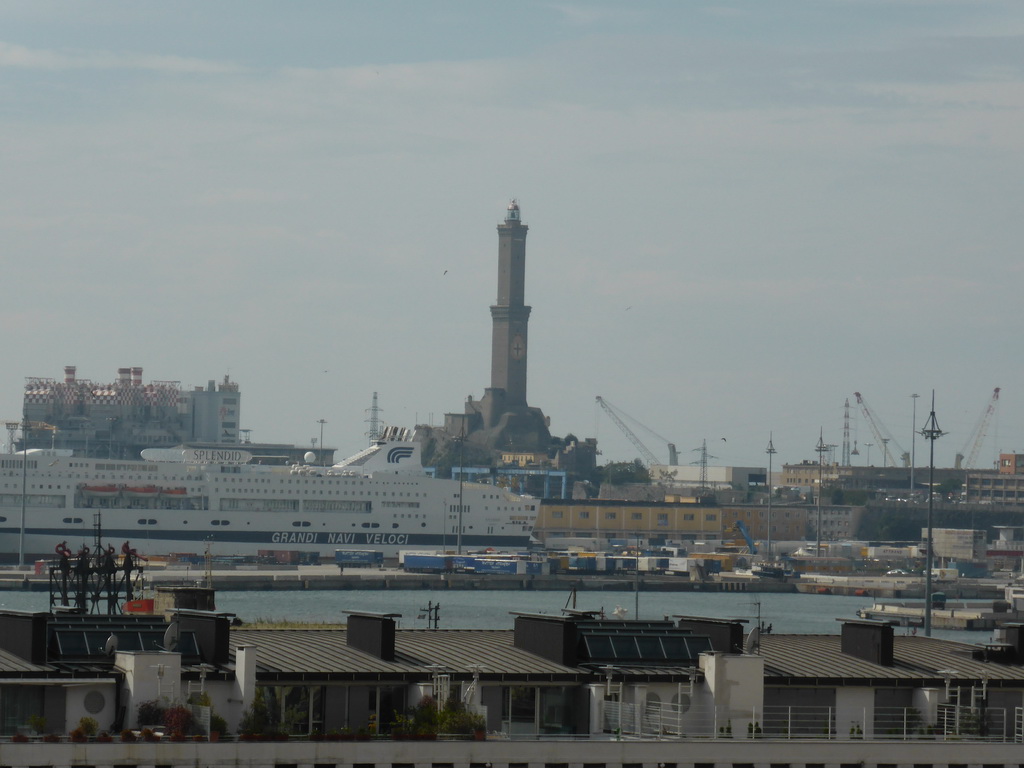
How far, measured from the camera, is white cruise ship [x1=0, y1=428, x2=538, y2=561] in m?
107

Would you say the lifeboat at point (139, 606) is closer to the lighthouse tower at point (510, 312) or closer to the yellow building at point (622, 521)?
the yellow building at point (622, 521)

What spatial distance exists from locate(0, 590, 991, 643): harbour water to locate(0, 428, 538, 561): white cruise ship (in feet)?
58.9

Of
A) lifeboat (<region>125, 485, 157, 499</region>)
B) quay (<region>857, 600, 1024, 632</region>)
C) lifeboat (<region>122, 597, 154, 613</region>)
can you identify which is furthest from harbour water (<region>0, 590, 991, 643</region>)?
lifeboat (<region>122, 597, 154, 613</region>)

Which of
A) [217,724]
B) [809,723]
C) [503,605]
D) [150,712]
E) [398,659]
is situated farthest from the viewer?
[503,605]

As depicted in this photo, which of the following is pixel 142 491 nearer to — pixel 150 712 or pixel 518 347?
pixel 518 347

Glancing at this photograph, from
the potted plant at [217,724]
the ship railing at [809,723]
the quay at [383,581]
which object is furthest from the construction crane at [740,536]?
the potted plant at [217,724]

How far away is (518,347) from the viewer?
608 feet

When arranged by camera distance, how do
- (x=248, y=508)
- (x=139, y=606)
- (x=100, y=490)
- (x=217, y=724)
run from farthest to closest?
1. (x=248, y=508)
2. (x=100, y=490)
3. (x=139, y=606)
4. (x=217, y=724)

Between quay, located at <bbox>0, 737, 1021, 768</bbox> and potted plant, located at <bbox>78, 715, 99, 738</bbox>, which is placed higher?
potted plant, located at <bbox>78, 715, 99, 738</bbox>

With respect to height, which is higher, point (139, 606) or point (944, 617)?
point (139, 606)

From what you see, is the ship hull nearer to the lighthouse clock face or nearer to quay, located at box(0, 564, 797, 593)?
quay, located at box(0, 564, 797, 593)

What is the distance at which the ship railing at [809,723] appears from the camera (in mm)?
18172

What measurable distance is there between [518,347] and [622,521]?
40392 mm

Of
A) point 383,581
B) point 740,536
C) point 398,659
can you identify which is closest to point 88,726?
point 398,659
